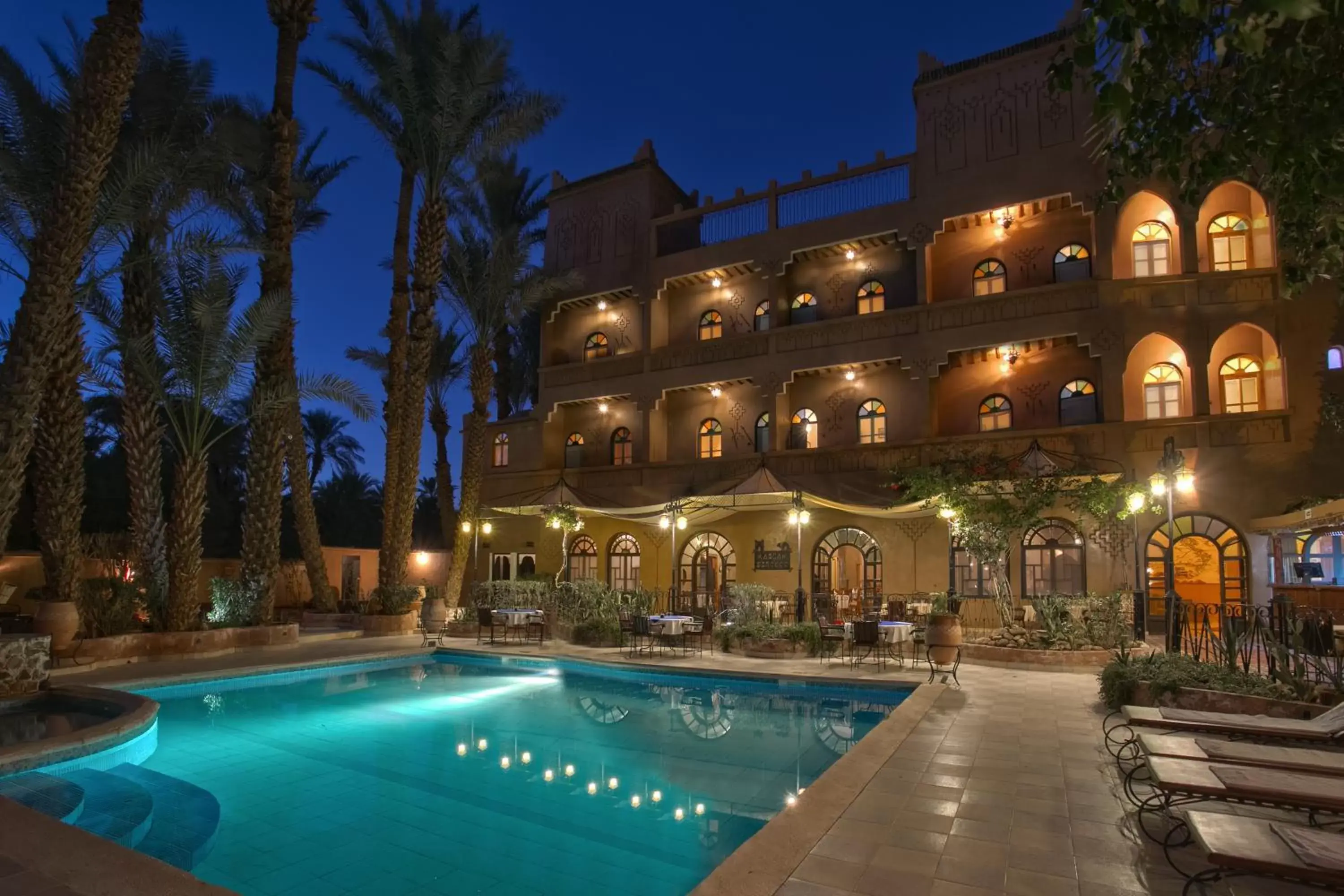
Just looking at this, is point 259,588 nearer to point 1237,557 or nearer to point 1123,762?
point 1123,762

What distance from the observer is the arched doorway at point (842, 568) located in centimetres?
1733

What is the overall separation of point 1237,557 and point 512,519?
55.5 ft

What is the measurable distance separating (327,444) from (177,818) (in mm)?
36569

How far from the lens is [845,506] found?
590 inches

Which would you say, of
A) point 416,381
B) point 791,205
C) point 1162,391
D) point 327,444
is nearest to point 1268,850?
point 1162,391

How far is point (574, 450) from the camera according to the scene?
22.7 metres

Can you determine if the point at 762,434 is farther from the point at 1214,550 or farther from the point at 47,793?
the point at 47,793

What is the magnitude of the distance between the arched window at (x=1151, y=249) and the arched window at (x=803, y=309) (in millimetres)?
6869

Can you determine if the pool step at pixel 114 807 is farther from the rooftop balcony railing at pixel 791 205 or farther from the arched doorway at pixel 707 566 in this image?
the rooftop balcony railing at pixel 791 205

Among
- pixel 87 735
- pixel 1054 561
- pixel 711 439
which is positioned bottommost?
pixel 87 735

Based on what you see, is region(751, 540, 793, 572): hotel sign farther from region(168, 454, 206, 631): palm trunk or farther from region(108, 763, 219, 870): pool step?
region(108, 763, 219, 870): pool step

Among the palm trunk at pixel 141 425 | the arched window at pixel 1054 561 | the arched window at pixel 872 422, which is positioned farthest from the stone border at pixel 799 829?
the arched window at pixel 872 422

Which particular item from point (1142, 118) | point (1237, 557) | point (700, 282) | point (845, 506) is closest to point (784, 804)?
point (1142, 118)

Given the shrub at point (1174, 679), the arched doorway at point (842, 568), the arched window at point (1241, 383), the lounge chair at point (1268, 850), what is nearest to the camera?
the lounge chair at point (1268, 850)
